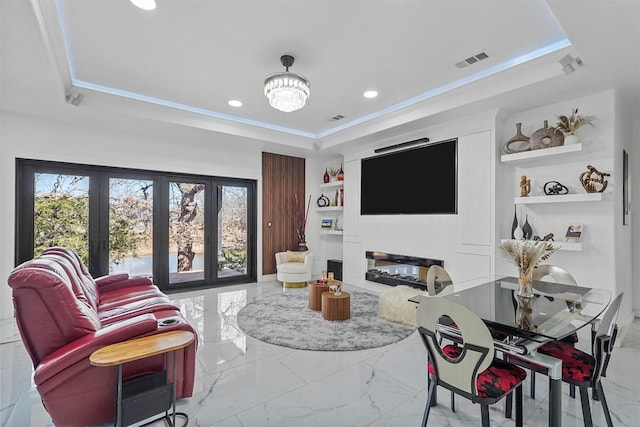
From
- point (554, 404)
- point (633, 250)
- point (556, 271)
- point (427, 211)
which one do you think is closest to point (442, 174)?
point (427, 211)

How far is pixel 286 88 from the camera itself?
9.84ft

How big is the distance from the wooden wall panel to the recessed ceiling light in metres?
4.06

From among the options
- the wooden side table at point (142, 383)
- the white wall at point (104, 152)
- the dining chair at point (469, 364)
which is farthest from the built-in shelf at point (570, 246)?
the white wall at point (104, 152)

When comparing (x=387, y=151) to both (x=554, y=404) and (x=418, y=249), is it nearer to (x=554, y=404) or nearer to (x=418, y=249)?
(x=418, y=249)

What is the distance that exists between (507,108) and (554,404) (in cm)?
333

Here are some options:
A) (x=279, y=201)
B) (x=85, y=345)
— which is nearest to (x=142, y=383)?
(x=85, y=345)

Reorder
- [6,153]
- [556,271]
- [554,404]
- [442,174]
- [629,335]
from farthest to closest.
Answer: [442,174] → [6,153] → [629,335] → [556,271] → [554,404]

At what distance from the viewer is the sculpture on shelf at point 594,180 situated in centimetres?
330

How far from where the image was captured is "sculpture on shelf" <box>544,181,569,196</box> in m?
3.56

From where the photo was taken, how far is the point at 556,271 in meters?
2.91

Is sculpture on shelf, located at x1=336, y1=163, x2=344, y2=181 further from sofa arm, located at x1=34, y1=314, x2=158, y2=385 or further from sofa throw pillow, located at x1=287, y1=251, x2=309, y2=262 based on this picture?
sofa arm, located at x1=34, y1=314, x2=158, y2=385

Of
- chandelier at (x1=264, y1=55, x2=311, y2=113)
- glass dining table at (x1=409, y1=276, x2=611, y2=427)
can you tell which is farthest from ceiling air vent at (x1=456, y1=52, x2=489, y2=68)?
glass dining table at (x1=409, y1=276, x2=611, y2=427)

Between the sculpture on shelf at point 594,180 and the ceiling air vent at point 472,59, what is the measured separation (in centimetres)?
172

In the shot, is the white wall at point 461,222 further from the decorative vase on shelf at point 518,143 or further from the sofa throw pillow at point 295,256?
the sofa throw pillow at point 295,256
